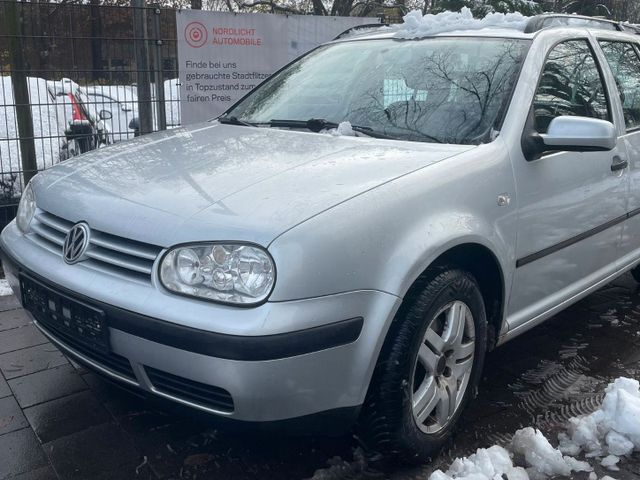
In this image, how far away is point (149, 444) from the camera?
268 cm

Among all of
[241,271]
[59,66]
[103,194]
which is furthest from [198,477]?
[59,66]

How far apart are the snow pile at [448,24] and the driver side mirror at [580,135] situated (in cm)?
80

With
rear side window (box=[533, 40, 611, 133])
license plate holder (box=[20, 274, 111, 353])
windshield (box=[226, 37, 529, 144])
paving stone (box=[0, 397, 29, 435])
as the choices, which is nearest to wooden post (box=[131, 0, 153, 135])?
windshield (box=[226, 37, 529, 144])

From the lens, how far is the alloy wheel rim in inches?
97.9

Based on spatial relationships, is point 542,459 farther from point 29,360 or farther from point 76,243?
point 29,360

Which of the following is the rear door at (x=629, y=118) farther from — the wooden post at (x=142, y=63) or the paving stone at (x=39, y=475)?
the wooden post at (x=142, y=63)

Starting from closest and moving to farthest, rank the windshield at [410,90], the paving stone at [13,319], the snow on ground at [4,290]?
the windshield at [410,90] < the paving stone at [13,319] < the snow on ground at [4,290]

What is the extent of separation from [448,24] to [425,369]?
1972mm

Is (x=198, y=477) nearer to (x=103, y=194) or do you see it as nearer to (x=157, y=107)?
(x=103, y=194)

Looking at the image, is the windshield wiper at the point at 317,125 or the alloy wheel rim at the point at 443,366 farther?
the windshield wiper at the point at 317,125

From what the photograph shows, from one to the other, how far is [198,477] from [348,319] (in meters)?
0.91

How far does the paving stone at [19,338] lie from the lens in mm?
3592

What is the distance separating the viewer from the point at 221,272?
2.10m

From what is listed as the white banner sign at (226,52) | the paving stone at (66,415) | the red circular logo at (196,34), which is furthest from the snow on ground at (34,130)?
the paving stone at (66,415)
